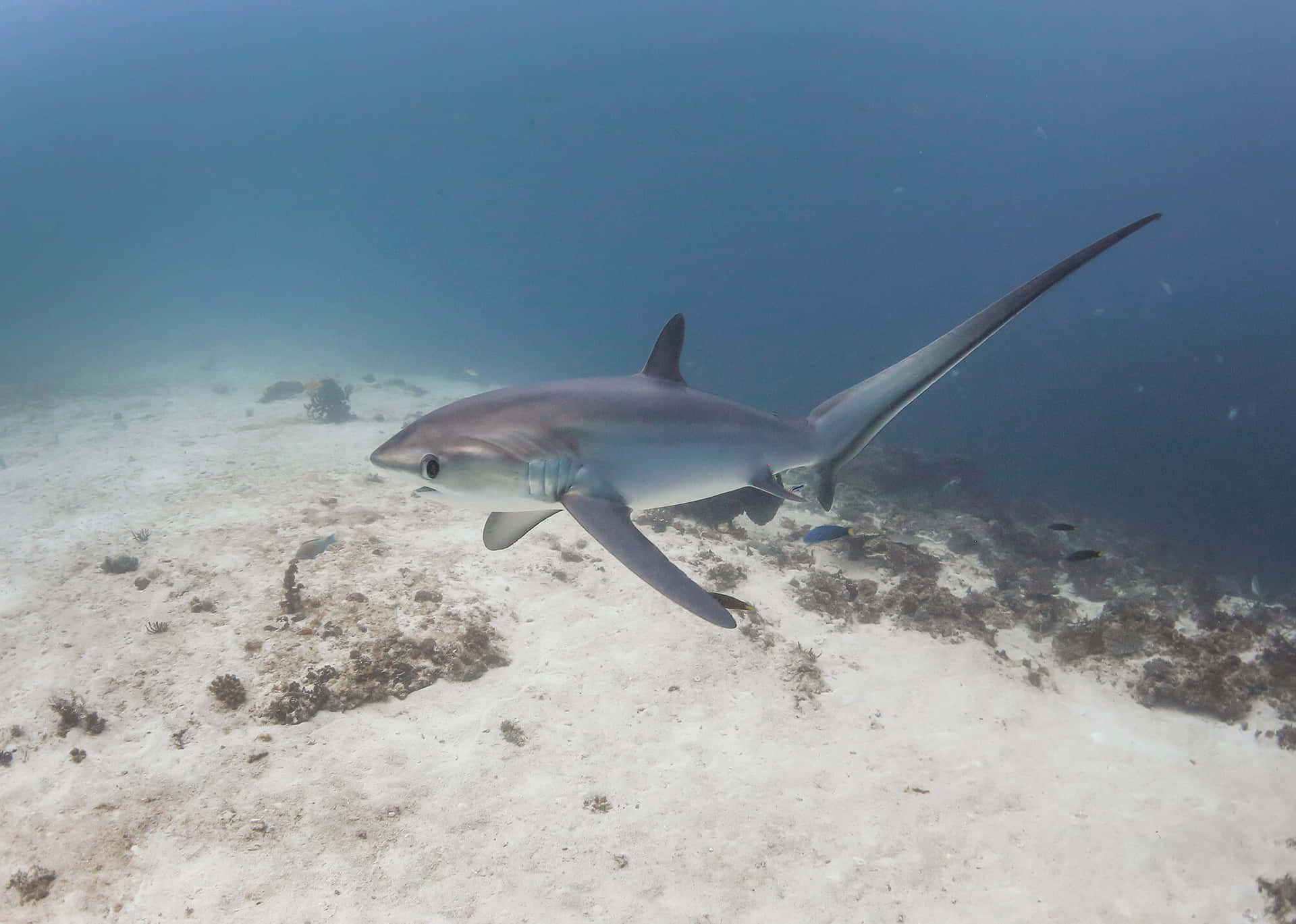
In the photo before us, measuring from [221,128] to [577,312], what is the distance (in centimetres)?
10489

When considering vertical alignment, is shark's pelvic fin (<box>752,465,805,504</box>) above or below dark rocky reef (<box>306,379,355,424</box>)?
below

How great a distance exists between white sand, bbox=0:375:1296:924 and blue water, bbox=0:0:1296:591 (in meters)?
16.7

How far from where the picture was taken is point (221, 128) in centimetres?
12512

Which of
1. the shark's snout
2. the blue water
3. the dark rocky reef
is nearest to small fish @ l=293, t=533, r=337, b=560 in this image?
the shark's snout

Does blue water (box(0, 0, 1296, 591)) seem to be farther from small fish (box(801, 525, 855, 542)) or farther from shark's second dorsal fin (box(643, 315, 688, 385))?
shark's second dorsal fin (box(643, 315, 688, 385))

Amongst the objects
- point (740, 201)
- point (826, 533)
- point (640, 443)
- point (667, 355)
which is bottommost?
point (826, 533)

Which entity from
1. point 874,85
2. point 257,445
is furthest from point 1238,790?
point 874,85

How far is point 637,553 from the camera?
2.22m

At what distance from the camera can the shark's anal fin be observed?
6.61 ft

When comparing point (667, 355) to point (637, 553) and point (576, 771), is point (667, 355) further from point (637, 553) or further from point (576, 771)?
point (576, 771)

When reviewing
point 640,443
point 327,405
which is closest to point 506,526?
point 640,443

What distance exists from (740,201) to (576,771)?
115 metres

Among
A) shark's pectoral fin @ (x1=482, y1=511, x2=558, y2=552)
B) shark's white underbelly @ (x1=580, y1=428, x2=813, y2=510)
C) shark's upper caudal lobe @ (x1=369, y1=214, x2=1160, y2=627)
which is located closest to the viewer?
shark's upper caudal lobe @ (x1=369, y1=214, x2=1160, y2=627)

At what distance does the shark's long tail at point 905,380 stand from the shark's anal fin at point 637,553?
163 cm
